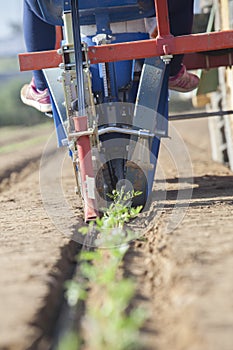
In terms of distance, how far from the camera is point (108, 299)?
2.68 meters

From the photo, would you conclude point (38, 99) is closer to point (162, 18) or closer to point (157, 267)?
point (162, 18)

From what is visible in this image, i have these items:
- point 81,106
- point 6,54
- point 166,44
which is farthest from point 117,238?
point 6,54

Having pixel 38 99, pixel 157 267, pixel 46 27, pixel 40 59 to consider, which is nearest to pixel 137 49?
pixel 40 59

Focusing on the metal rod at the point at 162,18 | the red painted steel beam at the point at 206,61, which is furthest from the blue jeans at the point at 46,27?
the red painted steel beam at the point at 206,61

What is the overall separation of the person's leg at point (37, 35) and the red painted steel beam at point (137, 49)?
1.07 m

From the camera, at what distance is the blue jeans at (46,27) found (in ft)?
18.3

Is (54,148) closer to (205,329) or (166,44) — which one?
(166,44)

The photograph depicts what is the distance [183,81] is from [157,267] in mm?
3230

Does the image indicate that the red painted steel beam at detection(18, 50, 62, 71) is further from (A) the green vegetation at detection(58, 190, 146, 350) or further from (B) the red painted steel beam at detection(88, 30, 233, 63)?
(A) the green vegetation at detection(58, 190, 146, 350)

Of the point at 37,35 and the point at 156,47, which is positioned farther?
the point at 37,35

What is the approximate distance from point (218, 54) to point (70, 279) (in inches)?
151

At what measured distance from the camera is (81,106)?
468 centimetres

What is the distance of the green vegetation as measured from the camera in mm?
2275

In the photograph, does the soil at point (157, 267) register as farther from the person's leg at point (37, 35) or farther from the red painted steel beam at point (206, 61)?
the red painted steel beam at point (206, 61)
